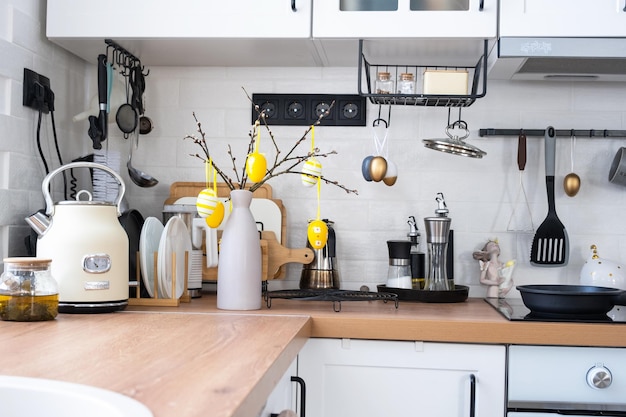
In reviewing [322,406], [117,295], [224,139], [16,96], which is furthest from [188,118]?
[322,406]

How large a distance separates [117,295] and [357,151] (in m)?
0.97

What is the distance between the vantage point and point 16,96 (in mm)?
2102

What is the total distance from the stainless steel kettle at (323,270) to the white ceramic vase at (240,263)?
15.2 inches

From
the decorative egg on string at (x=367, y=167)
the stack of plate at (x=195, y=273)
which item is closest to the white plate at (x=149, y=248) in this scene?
the stack of plate at (x=195, y=273)

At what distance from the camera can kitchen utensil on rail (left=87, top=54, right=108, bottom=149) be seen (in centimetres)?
231

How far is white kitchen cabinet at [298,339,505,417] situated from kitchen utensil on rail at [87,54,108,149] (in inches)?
36.8

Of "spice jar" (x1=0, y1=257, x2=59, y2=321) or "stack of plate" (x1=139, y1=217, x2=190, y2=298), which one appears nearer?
"spice jar" (x1=0, y1=257, x2=59, y2=321)

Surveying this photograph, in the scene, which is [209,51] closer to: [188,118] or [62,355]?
[188,118]

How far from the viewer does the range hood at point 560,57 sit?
2.09 m

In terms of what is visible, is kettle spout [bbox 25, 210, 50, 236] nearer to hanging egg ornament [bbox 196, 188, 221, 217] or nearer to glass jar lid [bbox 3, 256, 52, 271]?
glass jar lid [bbox 3, 256, 52, 271]

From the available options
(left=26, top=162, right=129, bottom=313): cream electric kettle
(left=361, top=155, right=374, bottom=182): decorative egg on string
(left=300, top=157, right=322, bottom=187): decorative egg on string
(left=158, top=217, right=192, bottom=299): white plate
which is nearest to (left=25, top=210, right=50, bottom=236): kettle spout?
(left=26, top=162, right=129, bottom=313): cream electric kettle

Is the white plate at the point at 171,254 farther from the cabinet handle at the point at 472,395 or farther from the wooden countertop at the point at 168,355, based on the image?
the cabinet handle at the point at 472,395

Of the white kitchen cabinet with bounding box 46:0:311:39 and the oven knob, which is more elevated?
the white kitchen cabinet with bounding box 46:0:311:39

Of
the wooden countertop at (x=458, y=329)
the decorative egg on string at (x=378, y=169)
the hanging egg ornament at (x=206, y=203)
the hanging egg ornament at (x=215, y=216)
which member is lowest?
the wooden countertop at (x=458, y=329)
